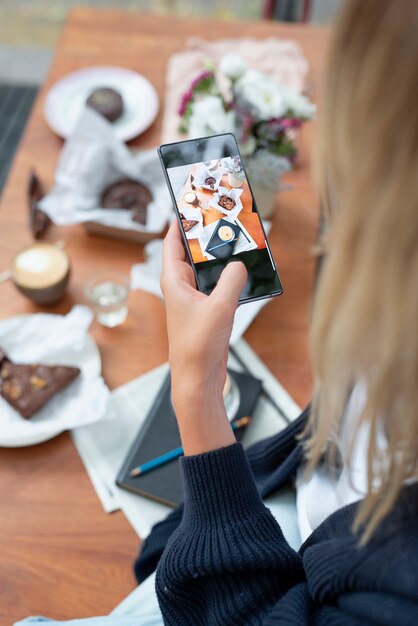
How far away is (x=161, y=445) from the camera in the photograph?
2.70 ft

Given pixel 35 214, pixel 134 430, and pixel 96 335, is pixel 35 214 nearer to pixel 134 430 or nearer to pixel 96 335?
pixel 96 335

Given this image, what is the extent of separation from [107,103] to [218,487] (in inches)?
31.3

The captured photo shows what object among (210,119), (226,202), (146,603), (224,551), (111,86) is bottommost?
(146,603)

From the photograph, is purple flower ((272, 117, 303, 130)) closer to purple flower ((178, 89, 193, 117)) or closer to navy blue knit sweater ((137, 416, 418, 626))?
purple flower ((178, 89, 193, 117))

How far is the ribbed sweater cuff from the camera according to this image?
2.03ft

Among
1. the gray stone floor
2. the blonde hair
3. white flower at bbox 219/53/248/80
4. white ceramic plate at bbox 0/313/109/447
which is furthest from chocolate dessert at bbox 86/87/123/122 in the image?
the gray stone floor

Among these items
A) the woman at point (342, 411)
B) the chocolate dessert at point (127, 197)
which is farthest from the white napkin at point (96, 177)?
the woman at point (342, 411)

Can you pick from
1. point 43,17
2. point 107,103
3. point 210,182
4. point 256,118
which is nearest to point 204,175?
point 210,182

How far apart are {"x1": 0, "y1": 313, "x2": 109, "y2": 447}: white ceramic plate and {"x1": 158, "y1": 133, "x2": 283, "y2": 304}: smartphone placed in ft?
0.89

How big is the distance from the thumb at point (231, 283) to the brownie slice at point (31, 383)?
0.31 m

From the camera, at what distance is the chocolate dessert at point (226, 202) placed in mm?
700

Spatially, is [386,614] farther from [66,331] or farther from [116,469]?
[66,331]

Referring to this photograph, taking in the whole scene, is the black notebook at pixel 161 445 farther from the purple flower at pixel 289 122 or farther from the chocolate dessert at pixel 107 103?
the chocolate dessert at pixel 107 103

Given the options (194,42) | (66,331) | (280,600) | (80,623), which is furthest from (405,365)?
(194,42)
